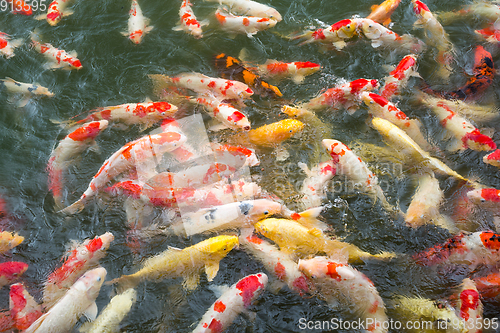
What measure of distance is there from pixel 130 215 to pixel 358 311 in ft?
10.3

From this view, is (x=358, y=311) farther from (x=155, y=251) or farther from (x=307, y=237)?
(x=155, y=251)

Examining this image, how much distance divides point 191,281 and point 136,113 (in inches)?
111

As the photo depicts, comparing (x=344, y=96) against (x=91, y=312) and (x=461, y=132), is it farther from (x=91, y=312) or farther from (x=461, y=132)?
(x=91, y=312)

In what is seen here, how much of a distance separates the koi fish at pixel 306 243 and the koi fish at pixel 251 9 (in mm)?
4678

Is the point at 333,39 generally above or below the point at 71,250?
above

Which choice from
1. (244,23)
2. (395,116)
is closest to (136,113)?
(244,23)

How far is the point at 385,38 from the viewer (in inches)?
245

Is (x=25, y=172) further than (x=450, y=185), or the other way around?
(x=25, y=172)

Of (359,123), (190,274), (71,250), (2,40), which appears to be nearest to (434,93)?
(359,123)

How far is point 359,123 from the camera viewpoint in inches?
216

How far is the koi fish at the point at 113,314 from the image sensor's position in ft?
12.3

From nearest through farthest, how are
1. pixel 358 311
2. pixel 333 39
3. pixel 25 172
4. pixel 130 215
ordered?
pixel 358 311
pixel 130 215
pixel 25 172
pixel 333 39

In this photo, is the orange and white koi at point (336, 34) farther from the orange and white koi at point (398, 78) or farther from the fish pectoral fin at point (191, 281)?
the fish pectoral fin at point (191, 281)

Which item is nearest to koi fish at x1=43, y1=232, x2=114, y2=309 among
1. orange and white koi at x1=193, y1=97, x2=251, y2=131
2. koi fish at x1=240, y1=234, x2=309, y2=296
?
koi fish at x1=240, y1=234, x2=309, y2=296
